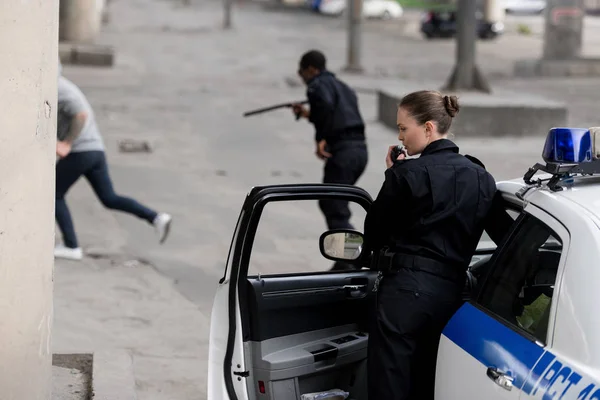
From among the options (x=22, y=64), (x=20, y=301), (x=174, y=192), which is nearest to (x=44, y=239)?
(x=20, y=301)

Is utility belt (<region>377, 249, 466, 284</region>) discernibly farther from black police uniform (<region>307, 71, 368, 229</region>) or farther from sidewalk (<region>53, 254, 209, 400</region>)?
black police uniform (<region>307, 71, 368, 229</region>)

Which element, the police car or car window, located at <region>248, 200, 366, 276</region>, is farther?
car window, located at <region>248, 200, 366, 276</region>

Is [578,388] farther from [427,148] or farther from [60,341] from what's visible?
[60,341]

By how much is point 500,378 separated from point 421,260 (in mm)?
661

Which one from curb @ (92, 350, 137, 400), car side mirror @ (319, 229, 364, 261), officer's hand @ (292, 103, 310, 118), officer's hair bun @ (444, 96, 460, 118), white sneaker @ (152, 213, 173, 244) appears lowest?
curb @ (92, 350, 137, 400)

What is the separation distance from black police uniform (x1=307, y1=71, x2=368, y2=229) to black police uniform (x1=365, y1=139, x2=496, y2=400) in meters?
4.29

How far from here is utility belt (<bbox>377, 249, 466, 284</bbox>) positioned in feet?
12.4

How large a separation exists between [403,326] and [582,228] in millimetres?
845

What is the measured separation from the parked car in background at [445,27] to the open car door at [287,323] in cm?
3567

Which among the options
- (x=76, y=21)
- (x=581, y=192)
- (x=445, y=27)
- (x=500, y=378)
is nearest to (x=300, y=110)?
(x=581, y=192)

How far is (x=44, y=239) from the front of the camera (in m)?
4.66

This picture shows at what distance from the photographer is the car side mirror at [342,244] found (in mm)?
4242

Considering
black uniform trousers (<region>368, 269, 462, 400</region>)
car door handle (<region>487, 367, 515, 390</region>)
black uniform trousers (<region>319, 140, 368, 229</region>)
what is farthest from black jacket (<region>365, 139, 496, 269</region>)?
black uniform trousers (<region>319, 140, 368, 229</region>)

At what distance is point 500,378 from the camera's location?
10.6 feet
